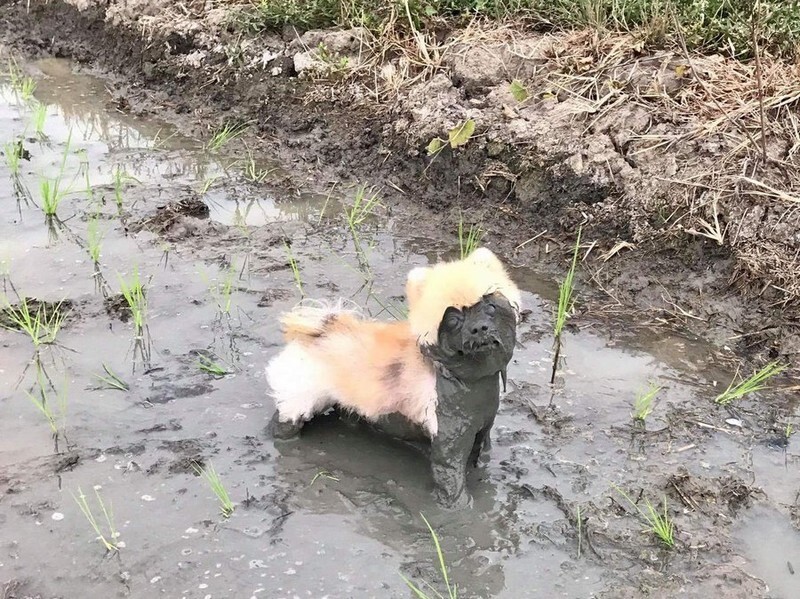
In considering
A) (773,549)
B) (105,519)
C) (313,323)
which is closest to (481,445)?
(313,323)

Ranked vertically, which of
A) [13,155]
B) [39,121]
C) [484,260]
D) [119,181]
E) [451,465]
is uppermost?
[484,260]

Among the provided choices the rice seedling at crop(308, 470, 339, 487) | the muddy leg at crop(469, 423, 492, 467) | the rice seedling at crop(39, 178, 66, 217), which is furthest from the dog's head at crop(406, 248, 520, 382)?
the rice seedling at crop(39, 178, 66, 217)

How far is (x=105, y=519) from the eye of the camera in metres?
3.33

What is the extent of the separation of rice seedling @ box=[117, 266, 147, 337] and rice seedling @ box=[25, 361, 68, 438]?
551 mm

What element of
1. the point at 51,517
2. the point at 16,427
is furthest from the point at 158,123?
the point at 51,517

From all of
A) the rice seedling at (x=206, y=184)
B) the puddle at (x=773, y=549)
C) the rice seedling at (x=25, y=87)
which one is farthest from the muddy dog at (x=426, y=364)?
the rice seedling at (x=25, y=87)

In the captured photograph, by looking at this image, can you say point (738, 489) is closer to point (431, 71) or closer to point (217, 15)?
point (431, 71)

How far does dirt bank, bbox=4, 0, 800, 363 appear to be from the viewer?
491cm

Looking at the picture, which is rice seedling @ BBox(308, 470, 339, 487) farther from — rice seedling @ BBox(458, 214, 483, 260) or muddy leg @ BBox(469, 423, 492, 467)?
rice seedling @ BBox(458, 214, 483, 260)

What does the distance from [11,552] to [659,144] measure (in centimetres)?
449

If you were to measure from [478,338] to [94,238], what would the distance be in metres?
3.48

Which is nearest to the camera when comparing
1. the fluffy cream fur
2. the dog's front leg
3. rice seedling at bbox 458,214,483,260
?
the fluffy cream fur

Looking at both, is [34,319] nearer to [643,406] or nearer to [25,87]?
[643,406]

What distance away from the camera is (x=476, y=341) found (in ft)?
Answer: 9.84
